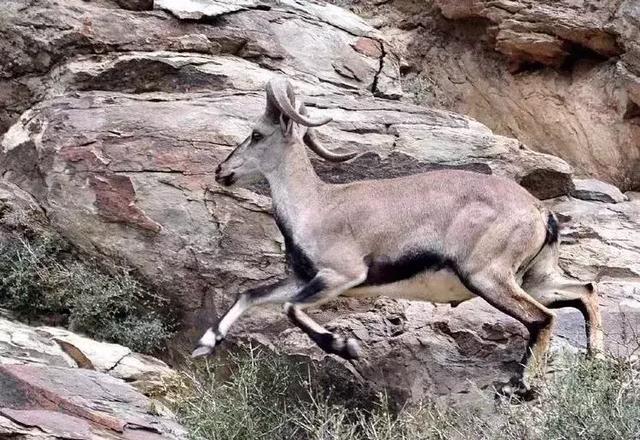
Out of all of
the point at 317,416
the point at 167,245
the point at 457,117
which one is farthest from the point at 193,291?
the point at 457,117

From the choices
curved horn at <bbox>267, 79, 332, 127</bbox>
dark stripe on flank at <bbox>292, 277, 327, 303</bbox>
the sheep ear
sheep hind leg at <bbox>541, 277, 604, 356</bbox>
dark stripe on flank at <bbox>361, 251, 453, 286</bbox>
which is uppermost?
curved horn at <bbox>267, 79, 332, 127</bbox>

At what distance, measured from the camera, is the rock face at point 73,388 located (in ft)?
23.7

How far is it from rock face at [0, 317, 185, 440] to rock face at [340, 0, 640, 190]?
659 cm

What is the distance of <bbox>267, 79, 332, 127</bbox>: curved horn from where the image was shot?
9.06 metres

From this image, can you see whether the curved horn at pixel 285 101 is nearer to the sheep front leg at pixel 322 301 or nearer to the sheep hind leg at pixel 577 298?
the sheep front leg at pixel 322 301

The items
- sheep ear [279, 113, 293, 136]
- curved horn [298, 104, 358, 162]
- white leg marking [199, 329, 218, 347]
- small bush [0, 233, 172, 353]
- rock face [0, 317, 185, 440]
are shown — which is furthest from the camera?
small bush [0, 233, 172, 353]

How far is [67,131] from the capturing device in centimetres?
1088

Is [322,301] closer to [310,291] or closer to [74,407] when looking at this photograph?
[310,291]

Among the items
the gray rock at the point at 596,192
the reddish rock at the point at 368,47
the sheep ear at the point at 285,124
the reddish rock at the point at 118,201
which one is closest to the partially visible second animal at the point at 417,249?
the sheep ear at the point at 285,124

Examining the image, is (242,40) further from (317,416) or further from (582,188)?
(317,416)

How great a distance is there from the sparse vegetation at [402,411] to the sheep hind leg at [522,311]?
0.21 m

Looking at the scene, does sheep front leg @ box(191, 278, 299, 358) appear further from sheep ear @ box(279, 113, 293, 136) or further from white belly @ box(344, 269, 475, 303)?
sheep ear @ box(279, 113, 293, 136)

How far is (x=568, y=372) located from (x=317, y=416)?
5.90ft

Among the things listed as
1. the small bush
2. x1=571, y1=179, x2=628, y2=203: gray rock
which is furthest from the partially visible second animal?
x1=571, y1=179, x2=628, y2=203: gray rock
